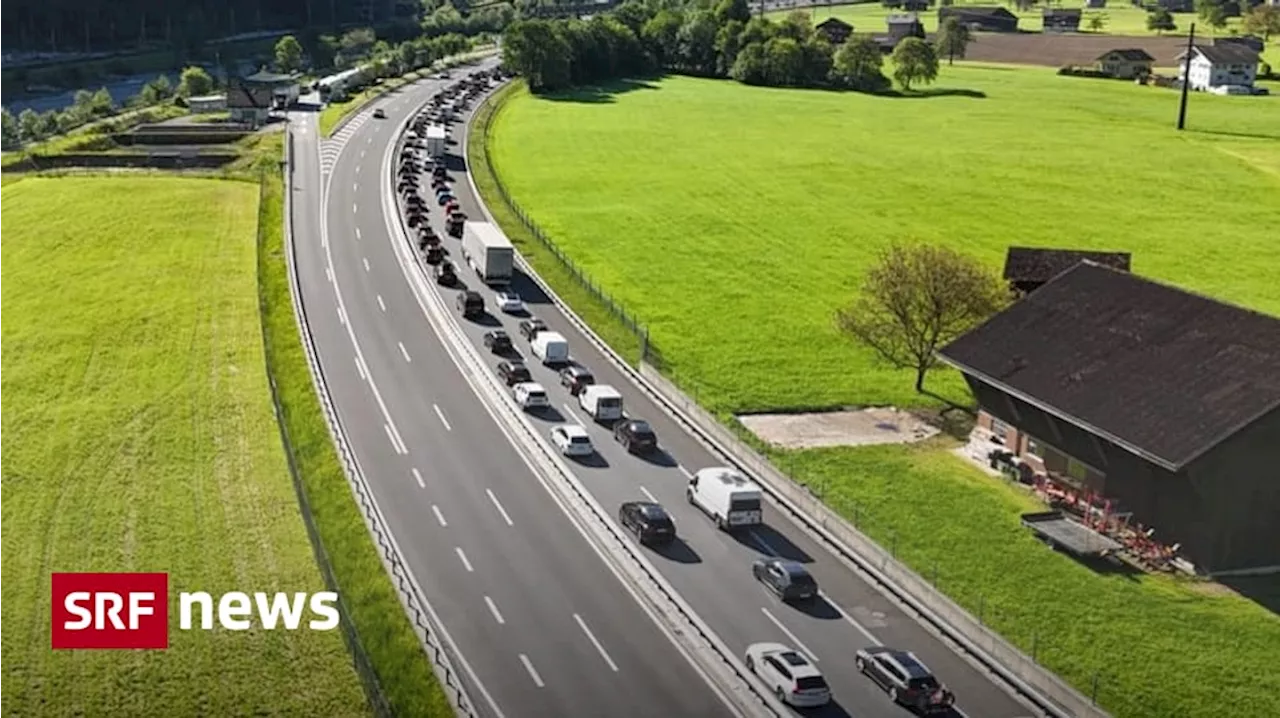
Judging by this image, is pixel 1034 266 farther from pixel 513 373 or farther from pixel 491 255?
pixel 491 255

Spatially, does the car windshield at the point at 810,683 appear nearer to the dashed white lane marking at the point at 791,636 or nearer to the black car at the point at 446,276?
the dashed white lane marking at the point at 791,636

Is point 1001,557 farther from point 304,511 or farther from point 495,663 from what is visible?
point 304,511

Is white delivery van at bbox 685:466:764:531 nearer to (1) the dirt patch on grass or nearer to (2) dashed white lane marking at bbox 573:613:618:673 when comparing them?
(2) dashed white lane marking at bbox 573:613:618:673

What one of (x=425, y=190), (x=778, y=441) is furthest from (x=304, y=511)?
(x=425, y=190)

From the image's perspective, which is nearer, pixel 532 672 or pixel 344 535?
pixel 532 672

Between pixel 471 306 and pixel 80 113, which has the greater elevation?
pixel 80 113

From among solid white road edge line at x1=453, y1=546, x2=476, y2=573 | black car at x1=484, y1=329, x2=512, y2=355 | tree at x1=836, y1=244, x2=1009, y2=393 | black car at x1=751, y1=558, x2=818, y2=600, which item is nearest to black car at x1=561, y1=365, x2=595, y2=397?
black car at x1=484, y1=329, x2=512, y2=355

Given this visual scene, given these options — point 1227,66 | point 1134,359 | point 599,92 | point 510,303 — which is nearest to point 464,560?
point 1134,359

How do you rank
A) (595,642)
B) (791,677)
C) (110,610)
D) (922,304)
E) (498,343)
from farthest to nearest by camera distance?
(498,343) < (922,304) < (110,610) < (595,642) < (791,677)
